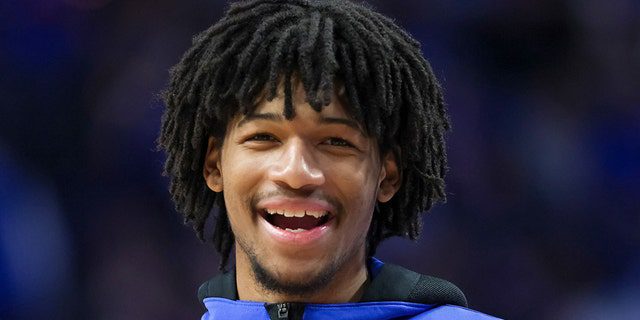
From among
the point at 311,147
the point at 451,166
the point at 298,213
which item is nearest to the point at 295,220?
the point at 298,213

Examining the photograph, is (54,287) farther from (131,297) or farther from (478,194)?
(478,194)

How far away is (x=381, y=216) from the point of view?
8.87 ft

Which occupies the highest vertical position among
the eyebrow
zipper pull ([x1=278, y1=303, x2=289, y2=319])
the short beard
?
the eyebrow

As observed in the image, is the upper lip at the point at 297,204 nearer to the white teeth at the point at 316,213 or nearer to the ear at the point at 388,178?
the white teeth at the point at 316,213

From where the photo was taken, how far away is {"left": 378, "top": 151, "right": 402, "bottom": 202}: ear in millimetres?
2521

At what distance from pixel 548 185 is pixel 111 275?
1.62 m

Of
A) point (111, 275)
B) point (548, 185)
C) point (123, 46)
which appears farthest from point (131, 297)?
point (548, 185)

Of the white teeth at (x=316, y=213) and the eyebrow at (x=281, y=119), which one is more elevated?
the eyebrow at (x=281, y=119)

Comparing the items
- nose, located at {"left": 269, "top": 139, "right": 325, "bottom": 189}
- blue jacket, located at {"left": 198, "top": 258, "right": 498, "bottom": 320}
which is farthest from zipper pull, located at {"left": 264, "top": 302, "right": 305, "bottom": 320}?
nose, located at {"left": 269, "top": 139, "right": 325, "bottom": 189}

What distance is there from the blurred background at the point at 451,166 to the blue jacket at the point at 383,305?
128 cm

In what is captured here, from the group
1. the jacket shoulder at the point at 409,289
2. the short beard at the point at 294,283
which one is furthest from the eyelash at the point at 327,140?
the jacket shoulder at the point at 409,289

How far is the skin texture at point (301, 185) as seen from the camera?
234 centimetres

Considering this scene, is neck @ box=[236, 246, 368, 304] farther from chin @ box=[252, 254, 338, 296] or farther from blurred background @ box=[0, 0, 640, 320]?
blurred background @ box=[0, 0, 640, 320]

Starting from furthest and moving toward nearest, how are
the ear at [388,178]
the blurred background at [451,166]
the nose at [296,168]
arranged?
the blurred background at [451,166]
the ear at [388,178]
the nose at [296,168]
